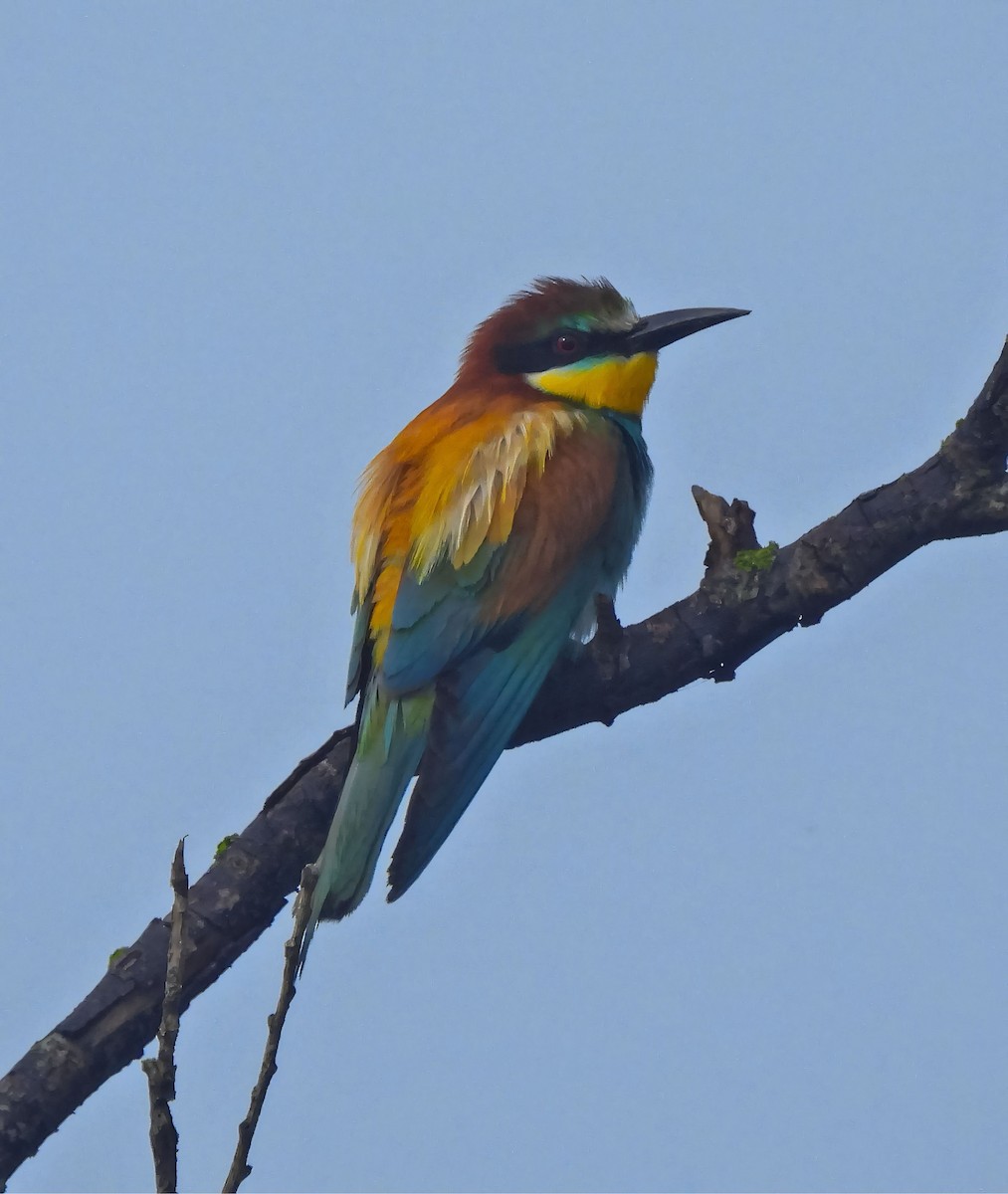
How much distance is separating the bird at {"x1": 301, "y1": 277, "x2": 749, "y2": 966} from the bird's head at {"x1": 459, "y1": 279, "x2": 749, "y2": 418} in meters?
0.02

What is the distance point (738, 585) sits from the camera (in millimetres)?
3352

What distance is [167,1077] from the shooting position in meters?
1.97

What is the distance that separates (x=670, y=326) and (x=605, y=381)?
30cm

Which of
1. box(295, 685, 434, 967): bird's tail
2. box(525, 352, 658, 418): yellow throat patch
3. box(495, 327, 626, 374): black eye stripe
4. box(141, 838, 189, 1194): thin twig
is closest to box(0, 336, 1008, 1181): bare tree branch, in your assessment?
box(295, 685, 434, 967): bird's tail

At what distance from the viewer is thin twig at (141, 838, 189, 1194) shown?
1938 mm

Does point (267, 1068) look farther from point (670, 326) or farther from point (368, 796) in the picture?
point (670, 326)

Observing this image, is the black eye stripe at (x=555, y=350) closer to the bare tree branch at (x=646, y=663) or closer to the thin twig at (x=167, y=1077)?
the bare tree branch at (x=646, y=663)

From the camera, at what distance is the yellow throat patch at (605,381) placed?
183 inches

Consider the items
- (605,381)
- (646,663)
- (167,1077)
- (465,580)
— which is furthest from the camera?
(605,381)

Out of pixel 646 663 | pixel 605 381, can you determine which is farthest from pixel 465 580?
pixel 605 381

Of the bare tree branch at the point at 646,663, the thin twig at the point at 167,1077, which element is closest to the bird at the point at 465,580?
the bare tree branch at the point at 646,663

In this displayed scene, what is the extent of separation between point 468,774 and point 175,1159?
1809 mm

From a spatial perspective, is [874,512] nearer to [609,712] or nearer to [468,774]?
[609,712]

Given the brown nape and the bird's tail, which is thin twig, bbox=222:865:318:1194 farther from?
the brown nape
